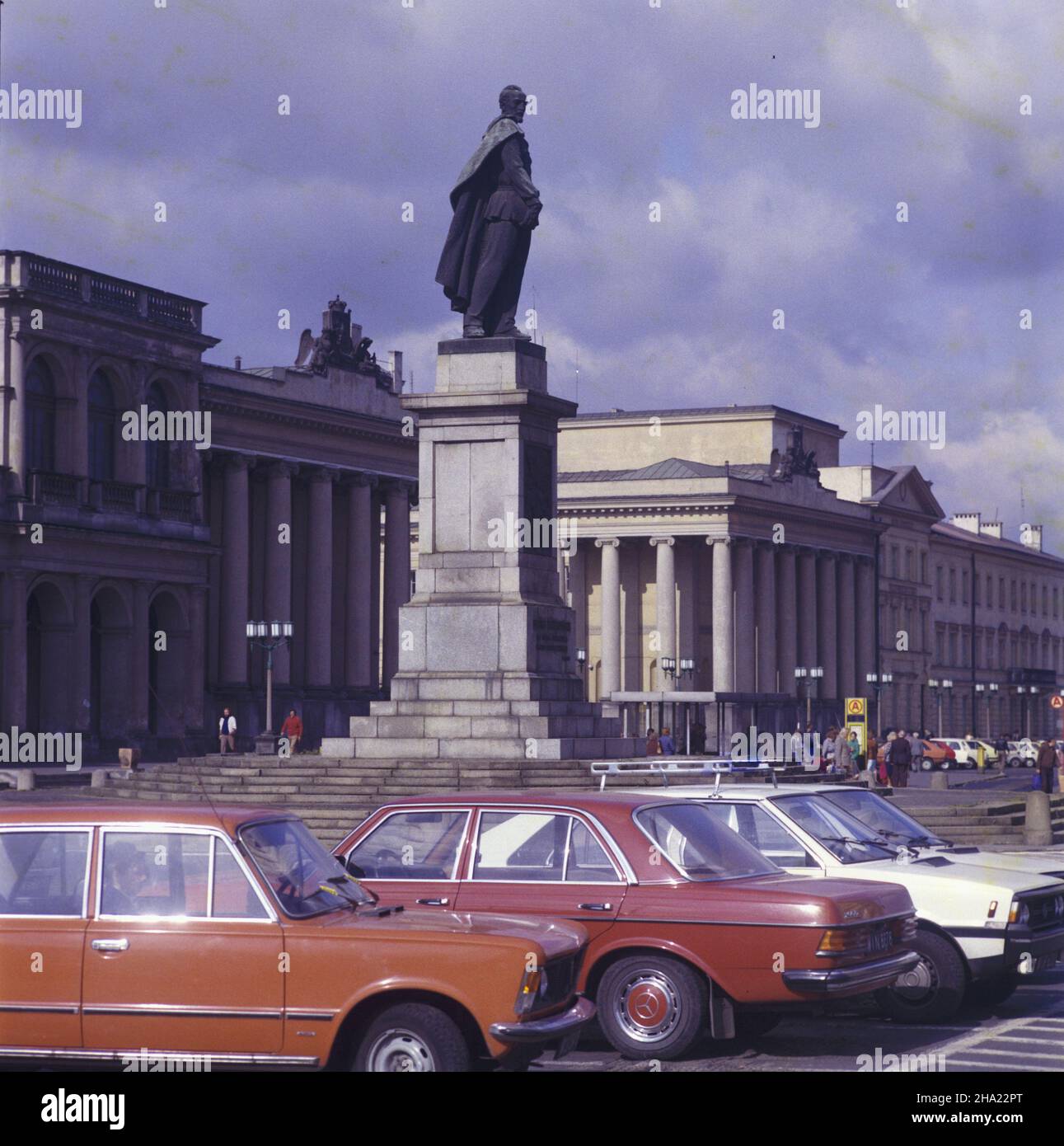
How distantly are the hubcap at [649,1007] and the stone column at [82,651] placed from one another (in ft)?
180

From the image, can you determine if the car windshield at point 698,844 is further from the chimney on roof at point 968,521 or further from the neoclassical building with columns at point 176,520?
the chimney on roof at point 968,521

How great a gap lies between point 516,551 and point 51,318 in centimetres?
3775

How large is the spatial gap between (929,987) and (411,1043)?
5657mm

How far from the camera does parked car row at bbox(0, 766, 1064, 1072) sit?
1134 centimetres

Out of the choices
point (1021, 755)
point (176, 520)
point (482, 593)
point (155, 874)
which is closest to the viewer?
point (155, 874)

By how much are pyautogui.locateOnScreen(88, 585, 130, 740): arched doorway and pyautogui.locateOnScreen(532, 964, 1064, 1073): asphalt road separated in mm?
55366

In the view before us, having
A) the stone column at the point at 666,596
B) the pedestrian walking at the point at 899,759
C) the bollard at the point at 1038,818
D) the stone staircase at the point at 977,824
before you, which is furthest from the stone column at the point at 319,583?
the bollard at the point at 1038,818

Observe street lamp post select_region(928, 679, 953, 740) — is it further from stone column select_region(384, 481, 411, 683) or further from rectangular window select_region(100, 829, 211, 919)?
rectangular window select_region(100, 829, 211, 919)

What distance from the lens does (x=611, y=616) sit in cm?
10956

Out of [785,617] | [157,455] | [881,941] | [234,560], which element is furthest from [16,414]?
[785,617]

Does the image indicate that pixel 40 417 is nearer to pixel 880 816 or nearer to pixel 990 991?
pixel 880 816

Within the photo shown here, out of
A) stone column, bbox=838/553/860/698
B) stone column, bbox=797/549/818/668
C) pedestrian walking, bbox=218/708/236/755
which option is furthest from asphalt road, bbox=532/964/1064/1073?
stone column, bbox=838/553/860/698

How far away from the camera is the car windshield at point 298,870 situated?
38.7ft

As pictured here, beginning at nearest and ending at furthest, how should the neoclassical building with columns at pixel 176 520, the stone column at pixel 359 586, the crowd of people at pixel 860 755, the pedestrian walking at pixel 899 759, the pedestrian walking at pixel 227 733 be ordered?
the crowd of people at pixel 860 755 < the pedestrian walking at pixel 899 759 < the pedestrian walking at pixel 227 733 < the neoclassical building with columns at pixel 176 520 < the stone column at pixel 359 586
